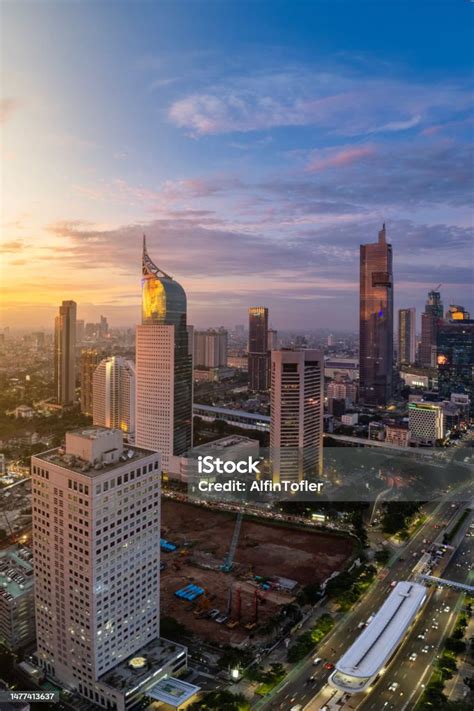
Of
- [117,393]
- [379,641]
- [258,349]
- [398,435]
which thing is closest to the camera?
[379,641]

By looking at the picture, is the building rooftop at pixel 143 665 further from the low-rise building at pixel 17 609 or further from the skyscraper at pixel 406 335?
the skyscraper at pixel 406 335

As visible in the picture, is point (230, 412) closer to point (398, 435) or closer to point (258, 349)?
point (398, 435)

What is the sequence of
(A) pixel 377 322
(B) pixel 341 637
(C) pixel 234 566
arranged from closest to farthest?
1. (B) pixel 341 637
2. (C) pixel 234 566
3. (A) pixel 377 322

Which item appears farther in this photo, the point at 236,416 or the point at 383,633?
the point at 236,416

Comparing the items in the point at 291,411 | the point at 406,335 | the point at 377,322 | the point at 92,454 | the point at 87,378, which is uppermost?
the point at 377,322

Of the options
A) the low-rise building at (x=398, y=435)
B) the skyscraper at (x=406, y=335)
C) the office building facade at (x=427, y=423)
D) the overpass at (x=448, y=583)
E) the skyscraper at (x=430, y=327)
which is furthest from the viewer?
the skyscraper at (x=406, y=335)

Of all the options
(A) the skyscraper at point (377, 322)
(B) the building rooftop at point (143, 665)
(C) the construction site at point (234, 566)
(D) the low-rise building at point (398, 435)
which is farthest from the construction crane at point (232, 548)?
(A) the skyscraper at point (377, 322)

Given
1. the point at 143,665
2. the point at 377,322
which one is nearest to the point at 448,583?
the point at 143,665

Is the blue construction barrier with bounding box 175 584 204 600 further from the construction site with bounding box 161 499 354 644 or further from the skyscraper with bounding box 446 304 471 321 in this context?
the skyscraper with bounding box 446 304 471 321
